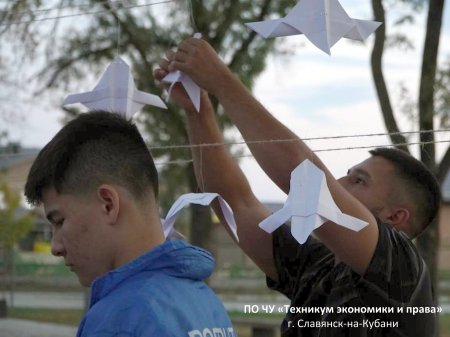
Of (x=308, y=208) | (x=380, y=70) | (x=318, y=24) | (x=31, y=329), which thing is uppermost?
(x=318, y=24)

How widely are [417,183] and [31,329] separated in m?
11.1

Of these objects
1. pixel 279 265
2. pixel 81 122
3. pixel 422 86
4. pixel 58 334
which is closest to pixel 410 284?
pixel 279 265

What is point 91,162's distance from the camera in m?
1.69

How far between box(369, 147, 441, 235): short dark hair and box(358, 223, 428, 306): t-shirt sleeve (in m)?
0.35

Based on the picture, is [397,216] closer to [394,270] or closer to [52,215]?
[394,270]

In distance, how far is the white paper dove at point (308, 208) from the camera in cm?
212

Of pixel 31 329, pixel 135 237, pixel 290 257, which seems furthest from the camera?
pixel 31 329

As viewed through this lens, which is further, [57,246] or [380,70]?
[380,70]

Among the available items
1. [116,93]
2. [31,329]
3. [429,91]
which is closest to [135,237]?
[116,93]

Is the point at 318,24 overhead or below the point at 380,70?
overhead

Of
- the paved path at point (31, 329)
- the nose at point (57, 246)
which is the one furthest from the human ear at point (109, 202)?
the paved path at point (31, 329)

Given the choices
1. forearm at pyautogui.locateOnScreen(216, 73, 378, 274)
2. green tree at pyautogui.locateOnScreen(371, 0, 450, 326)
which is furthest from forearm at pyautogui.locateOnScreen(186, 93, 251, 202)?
A: green tree at pyautogui.locateOnScreen(371, 0, 450, 326)

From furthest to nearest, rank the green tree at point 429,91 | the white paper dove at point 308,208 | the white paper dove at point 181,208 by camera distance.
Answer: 1. the green tree at point 429,91
2. the white paper dove at point 181,208
3. the white paper dove at point 308,208

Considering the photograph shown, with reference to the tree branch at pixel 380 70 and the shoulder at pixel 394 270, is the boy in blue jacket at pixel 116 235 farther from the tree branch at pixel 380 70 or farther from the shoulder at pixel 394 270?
the tree branch at pixel 380 70
